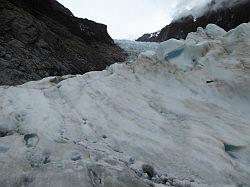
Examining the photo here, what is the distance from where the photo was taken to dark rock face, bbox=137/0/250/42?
57.3 metres

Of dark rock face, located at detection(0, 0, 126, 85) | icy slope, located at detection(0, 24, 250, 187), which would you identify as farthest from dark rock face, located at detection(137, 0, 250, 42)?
icy slope, located at detection(0, 24, 250, 187)

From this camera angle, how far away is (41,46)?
20.4 metres

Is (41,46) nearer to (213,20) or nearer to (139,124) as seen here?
(139,124)

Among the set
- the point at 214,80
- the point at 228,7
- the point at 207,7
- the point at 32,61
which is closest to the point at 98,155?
the point at 214,80

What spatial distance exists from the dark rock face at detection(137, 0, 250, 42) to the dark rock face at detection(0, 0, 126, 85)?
29.7 metres

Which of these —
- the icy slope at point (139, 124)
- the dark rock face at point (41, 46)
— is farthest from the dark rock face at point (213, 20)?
the icy slope at point (139, 124)

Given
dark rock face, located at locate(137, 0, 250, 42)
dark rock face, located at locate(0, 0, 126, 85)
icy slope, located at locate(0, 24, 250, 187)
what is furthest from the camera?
dark rock face, located at locate(137, 0, 250, 42)

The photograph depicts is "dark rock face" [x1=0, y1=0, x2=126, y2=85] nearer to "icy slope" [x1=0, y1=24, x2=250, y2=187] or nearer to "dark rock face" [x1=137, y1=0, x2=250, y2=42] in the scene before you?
Result: "icy slope" [x1=0, y1=24, x2=250, y2=187]

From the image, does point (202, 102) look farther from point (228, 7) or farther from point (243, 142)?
point (228, 7)

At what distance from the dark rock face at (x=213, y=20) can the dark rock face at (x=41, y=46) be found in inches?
1169

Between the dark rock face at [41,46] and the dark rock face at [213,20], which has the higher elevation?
the dark rock face at [213,20]

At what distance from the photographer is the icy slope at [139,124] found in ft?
17.5

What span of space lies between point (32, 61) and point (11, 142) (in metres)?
13.1

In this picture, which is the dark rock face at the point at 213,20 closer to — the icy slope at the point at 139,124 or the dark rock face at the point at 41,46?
the dark rock face at the point at 41,46
